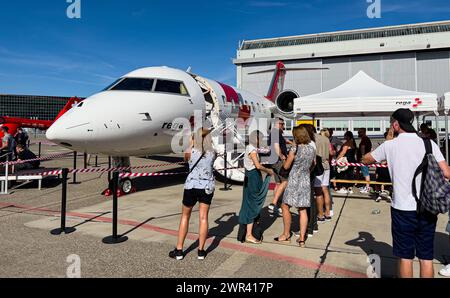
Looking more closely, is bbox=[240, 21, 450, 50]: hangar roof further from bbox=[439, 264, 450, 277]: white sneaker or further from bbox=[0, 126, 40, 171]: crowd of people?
bbox=[439, 264, 450, 277]: white sneaker

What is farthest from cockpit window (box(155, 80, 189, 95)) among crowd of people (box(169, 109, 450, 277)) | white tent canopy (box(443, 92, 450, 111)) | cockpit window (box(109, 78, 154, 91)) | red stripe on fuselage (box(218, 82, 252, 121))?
white tent canopy (box(443, 92, 450, 111))

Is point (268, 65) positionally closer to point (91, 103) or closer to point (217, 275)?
point (91, 103)

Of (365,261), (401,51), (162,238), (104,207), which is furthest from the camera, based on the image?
(401,51)

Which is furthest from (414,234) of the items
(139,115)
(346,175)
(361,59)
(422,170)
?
(361,59)

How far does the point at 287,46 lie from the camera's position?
46.8m

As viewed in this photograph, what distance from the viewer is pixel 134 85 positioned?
7.58 m

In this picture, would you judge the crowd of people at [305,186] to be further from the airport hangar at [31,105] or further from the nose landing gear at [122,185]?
the airport hangar at [31,105]

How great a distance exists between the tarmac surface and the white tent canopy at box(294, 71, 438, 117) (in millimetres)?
3590

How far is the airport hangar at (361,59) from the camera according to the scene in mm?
39281

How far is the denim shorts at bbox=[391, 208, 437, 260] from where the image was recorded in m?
2.79

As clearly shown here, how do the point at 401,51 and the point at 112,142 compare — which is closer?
the point at 112,142

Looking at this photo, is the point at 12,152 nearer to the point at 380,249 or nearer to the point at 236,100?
the point at 236,100

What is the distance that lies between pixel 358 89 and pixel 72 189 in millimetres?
9721
